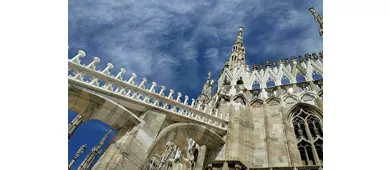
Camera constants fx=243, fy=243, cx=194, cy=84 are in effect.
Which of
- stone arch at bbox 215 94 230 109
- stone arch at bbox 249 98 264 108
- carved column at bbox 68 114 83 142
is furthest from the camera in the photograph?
carved column at bbox 68 114 83 142

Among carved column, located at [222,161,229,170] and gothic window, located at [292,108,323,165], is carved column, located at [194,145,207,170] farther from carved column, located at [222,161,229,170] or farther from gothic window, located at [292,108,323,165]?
gothic window, located at [292,108,323,165]

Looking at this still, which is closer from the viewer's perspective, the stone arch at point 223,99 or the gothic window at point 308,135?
the gothic window at point 308,135

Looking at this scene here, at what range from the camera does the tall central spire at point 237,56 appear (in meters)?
15.9

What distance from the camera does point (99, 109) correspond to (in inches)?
259

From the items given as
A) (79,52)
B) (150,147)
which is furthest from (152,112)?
(79,52)

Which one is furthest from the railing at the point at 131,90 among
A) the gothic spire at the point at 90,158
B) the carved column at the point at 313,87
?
the gothic spire at the point at 90,158

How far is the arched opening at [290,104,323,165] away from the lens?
9586 millimetres

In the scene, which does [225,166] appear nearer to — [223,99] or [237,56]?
[223,99]

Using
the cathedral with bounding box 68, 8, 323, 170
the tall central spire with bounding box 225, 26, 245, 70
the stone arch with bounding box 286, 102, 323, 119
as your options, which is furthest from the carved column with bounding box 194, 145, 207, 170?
the tall central spire with bounding box 225, 26, 245, 70

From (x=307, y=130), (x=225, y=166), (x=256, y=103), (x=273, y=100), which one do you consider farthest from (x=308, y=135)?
(x=225, y=166)

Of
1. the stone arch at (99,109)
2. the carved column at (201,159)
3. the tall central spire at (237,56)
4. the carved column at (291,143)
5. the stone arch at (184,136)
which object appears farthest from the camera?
the tall central spire at (237,56)

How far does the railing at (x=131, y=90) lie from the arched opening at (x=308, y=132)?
342cm

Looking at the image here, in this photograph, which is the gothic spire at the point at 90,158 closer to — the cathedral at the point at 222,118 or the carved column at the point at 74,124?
the carved column at the point at 74,124

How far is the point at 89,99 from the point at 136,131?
1.50 meters
